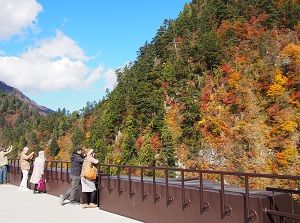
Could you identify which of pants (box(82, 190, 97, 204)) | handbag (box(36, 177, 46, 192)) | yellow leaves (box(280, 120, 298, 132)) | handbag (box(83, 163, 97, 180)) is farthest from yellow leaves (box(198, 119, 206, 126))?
handbag (box(83, 163, 97, 180))

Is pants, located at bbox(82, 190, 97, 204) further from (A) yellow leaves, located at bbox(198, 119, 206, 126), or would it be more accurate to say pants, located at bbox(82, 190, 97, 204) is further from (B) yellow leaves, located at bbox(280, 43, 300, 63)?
(B) yellow leaves, located at bbox(280, 43, 300, 63)

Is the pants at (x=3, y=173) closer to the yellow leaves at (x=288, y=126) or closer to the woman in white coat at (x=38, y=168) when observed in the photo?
the woman in white coat at (x=38, y=168)

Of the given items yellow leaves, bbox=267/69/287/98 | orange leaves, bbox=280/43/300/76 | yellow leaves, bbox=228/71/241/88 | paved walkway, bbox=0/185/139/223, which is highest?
orange leaves, bbox=280/43/300/76

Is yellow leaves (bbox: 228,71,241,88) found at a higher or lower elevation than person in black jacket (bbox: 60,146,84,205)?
higher

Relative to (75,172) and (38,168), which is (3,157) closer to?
(38,168)

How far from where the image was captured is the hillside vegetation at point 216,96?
54.1 meters

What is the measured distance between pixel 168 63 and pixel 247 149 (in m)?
31.5

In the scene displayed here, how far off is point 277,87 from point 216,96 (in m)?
12.6

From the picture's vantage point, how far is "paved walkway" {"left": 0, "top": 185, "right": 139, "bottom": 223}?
7508 millimetres

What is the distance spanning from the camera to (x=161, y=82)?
74.8 meters

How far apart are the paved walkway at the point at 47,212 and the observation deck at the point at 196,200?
0.41 m

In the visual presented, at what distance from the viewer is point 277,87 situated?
193 feet

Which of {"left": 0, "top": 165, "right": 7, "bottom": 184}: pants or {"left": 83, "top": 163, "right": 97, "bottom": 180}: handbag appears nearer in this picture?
{"left": 83, "top": 163, "right": 97, "bottom": 180}: handbag

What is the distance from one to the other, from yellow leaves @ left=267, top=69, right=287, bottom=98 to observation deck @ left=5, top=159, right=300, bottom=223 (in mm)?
55981
